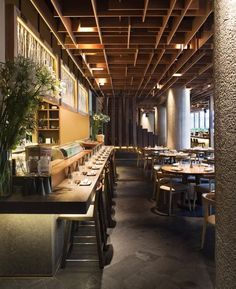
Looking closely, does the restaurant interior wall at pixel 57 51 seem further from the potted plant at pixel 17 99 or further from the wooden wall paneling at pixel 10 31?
the potted plant at pixel 17 99

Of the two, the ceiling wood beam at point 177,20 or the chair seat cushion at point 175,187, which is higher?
the ceiling wood beam at point 177,20

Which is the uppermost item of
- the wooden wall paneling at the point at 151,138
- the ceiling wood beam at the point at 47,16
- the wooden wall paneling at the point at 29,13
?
the ceiling wood beam at the point at 47,16

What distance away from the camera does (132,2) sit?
443 cm

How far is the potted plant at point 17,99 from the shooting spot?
98.8 inches

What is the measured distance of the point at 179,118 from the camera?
12.7 meters

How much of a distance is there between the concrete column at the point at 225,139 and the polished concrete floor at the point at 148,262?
1.67 m

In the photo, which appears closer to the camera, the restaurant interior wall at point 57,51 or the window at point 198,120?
the restaurant interior wall at point 57,51

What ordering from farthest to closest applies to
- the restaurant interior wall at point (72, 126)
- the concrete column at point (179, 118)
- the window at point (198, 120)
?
the window at point (198, 120) < the concrete column at point (179, 118) < the restaurant interior wall at point (72, 126)

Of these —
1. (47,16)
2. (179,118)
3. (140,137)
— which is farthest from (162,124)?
(47,16)

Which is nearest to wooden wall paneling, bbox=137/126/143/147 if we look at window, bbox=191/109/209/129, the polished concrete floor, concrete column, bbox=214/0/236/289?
window, bbox=191/109/209/129

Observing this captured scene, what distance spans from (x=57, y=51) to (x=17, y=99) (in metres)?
3.58

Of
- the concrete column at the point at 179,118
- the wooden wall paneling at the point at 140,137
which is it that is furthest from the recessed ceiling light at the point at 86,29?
the wooden wall paneling at the point at 140,137

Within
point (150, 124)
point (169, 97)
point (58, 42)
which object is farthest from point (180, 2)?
point (150, 124)

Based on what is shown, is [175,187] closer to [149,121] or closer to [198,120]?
[149,121]
